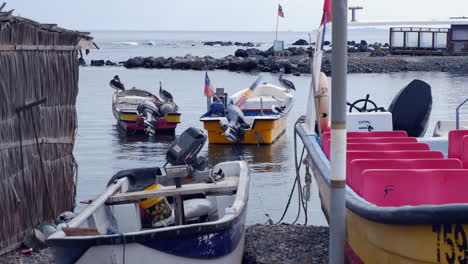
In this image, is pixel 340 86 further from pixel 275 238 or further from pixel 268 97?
pixel 268 97

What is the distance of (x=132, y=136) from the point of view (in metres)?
23.4

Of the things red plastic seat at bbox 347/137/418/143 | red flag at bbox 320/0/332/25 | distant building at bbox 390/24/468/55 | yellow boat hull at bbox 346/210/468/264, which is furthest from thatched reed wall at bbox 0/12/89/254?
distant building at bbox 390/24/468/55

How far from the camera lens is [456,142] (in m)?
7.45

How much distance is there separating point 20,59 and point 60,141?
1.42m

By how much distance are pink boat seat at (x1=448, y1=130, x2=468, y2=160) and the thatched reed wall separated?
4925mm

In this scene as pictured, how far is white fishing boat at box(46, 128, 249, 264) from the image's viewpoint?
5.88m

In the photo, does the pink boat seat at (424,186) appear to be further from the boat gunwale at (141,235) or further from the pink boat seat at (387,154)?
the boat gunwale at (141,235)

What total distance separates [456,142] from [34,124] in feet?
16.5

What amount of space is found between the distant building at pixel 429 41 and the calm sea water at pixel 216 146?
5271mm

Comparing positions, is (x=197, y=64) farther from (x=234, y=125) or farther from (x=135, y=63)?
(x=234, y=125)

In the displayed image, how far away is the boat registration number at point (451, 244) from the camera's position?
4879 millimetres

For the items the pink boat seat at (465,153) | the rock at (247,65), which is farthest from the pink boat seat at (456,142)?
the rock at (247,65)

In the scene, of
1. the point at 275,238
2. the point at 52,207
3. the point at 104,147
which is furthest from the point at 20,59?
the point at 104,147

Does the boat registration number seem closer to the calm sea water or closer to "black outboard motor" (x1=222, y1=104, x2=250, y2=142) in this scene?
the calm sea water
